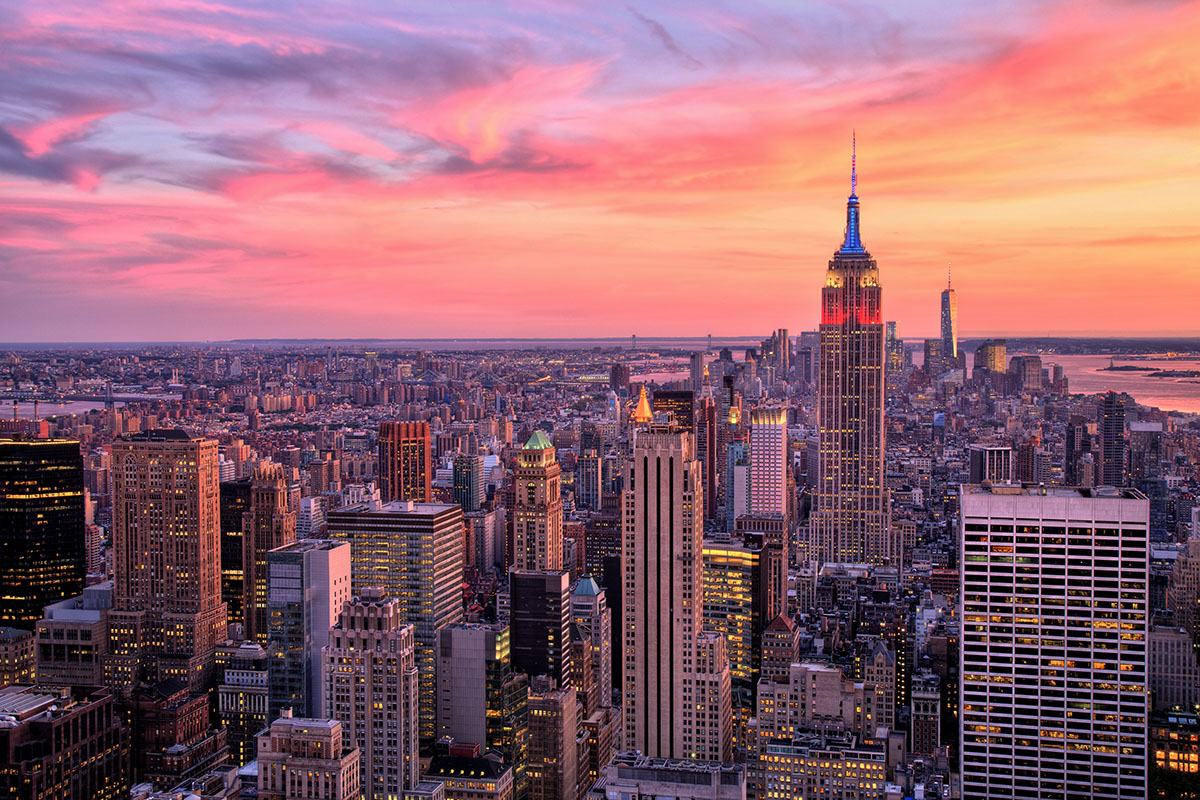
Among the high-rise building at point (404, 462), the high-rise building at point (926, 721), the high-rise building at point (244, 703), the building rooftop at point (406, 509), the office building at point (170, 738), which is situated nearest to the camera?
the office building at point (170, 738)

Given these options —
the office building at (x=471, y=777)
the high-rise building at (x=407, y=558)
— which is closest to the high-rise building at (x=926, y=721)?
the office building at (x=471, y=777)

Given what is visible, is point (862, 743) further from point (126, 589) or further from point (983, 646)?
point (126, 589)

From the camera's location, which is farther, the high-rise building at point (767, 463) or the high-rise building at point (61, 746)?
the high-rise building at point (767, 463)

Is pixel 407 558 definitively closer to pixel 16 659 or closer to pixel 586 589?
pixel 586 589


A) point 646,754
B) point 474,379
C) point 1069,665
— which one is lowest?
point 646,754

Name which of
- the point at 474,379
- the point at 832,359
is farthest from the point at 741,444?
the point at 474,379

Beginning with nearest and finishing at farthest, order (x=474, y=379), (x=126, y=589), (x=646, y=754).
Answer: (x=646, y=754)
(x=126, y=589)
(x=474, y=379)

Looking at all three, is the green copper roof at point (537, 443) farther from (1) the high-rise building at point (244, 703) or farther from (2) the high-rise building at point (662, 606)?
(2) the high-rise building at point (662, 606)
